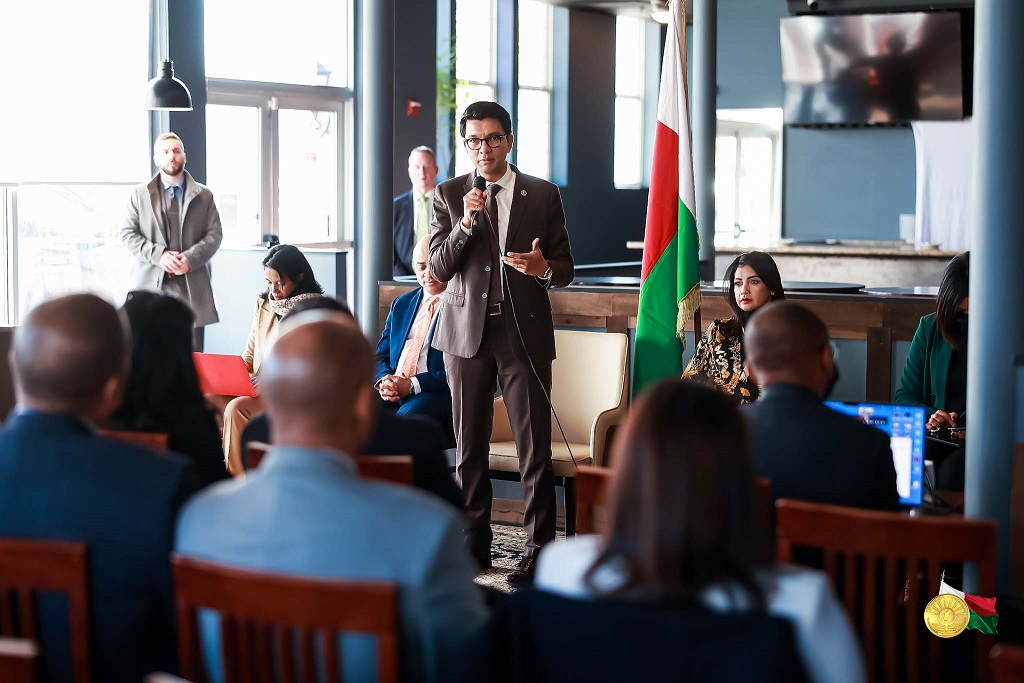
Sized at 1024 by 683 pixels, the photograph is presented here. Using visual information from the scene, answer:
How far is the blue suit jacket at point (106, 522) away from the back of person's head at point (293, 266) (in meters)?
→ 2.80

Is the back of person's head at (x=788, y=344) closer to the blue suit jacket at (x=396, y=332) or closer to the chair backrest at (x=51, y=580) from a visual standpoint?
the chair backrest at (x=51, y=580)

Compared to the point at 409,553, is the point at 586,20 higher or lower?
higher

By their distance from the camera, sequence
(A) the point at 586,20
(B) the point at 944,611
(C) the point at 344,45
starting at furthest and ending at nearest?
1. (A) the point at 586,20
2. (C) the point at 344,45
3. (B) the point at 944,611

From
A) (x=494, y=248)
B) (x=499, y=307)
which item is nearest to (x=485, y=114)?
(x=494, y=248)

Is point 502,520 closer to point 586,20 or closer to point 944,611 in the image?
point 944,611

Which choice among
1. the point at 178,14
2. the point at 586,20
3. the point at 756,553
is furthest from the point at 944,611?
the point at 586,20

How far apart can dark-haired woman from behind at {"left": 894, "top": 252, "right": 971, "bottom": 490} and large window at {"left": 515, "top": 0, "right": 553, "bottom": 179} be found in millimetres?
8539

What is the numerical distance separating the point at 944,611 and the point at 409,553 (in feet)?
4.97

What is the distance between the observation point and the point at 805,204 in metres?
12.1

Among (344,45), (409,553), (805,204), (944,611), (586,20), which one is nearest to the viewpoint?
(409,553)

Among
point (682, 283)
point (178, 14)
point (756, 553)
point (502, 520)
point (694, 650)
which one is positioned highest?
point (178, 14)

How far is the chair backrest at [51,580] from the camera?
168 centimetres

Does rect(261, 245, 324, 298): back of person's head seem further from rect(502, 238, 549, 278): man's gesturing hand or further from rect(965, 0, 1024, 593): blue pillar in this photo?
rect(965, 0, 1024, 593): blue pillar

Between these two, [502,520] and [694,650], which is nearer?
[694,650]
